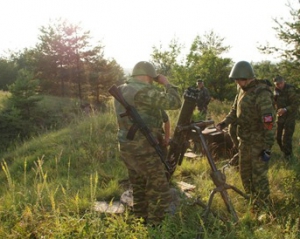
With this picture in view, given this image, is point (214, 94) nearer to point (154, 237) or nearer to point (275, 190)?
point (275, 190)

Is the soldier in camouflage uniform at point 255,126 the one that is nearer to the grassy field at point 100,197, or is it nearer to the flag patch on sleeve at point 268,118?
the flag patch on sleeve at point 268,118

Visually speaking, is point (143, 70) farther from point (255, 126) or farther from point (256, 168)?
point (256, 168)

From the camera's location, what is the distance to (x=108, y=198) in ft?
13.9

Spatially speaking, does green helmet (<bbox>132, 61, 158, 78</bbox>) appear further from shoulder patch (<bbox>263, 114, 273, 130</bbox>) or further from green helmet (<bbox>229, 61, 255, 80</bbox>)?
shoulder patch (<bbox>263, 114, 273, 130</bbox>)

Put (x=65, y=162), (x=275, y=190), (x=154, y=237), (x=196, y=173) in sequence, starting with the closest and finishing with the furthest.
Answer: (x=154, y=237) < (x=275, y=190) < (x=196, y=173) < (x=65, y=162)

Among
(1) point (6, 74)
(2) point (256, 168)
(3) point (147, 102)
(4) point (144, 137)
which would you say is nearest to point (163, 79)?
(3) point (147, 102)

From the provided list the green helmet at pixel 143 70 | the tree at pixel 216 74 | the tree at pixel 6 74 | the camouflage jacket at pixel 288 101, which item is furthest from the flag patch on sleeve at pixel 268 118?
the tree at pixel 6 74

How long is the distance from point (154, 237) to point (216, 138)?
4315 mm

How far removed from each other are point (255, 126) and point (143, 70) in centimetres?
183

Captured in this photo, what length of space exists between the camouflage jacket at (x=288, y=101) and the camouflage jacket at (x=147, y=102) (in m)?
4.51

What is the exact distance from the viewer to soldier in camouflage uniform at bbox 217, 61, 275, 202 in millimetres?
3662

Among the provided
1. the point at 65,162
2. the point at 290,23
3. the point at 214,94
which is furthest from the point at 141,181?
the point at 214,94

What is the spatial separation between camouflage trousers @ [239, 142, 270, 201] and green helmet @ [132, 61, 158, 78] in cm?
181

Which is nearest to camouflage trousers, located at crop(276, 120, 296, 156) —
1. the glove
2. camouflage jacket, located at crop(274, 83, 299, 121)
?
camouflage jacket, located at crop(274, 83, 299, 121)
